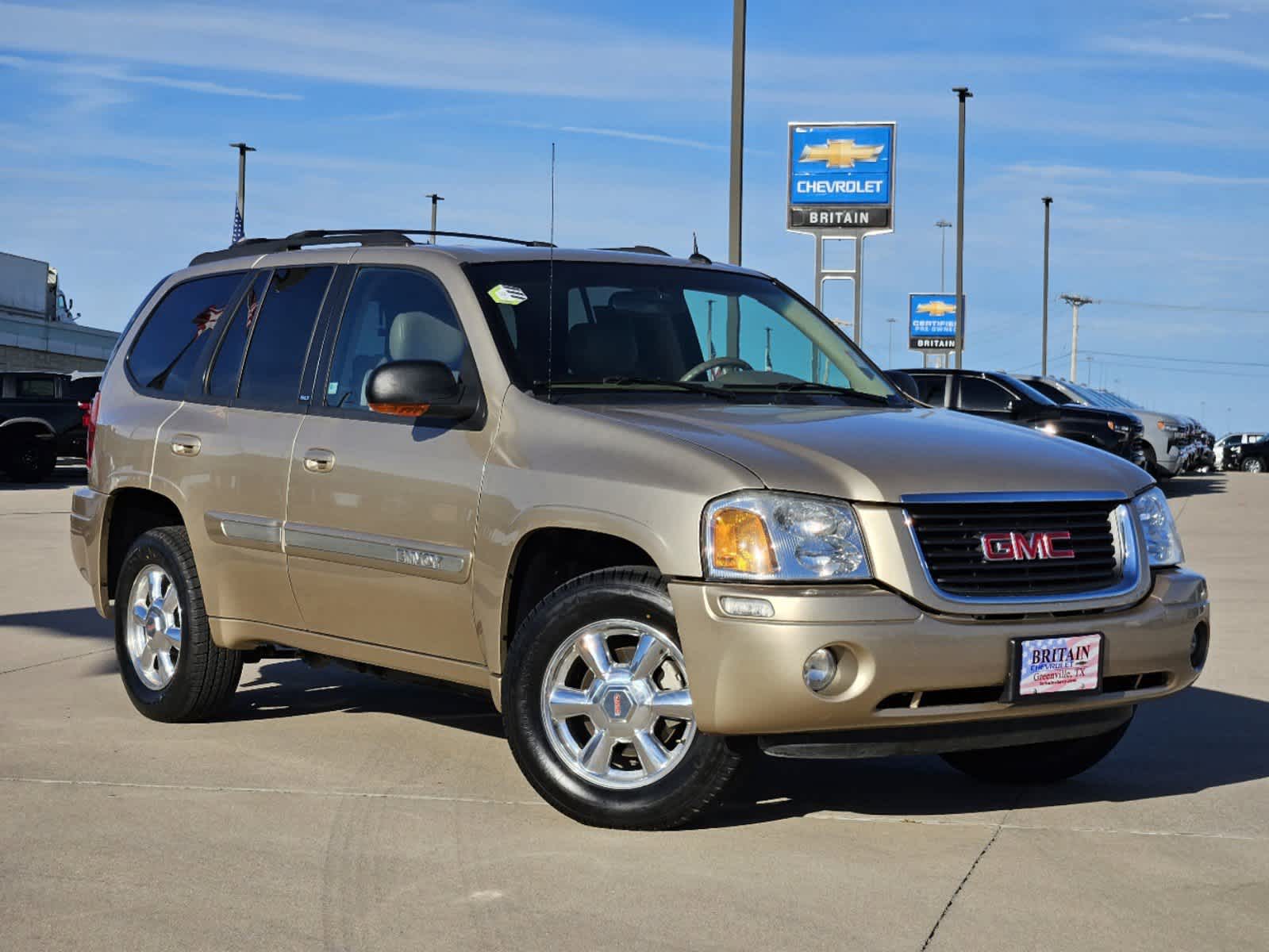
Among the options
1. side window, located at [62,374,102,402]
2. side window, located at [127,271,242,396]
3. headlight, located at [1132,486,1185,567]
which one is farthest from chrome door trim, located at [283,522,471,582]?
side window, located at [62,374,102,402]

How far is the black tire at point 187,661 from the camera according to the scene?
6.93 metres

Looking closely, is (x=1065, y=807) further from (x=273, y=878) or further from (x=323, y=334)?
(x=323, y=334)

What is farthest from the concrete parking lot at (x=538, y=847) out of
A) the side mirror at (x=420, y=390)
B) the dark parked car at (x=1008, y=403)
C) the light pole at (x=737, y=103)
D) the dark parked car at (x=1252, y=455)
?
the dark parked car at (x=1252, y=455)

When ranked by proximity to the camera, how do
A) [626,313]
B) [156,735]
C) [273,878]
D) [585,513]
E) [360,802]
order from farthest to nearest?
[156,735] < [626,313] < [360,802] < [585,513] < [273,878]

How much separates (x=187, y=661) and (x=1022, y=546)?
137 inches

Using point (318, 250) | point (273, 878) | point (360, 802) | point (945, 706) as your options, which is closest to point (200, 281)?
point (318, 250)

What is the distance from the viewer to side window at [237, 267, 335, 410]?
6656mm

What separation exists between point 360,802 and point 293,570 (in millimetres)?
1068

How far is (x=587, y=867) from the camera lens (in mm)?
4828

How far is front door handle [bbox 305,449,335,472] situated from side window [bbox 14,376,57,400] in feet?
70.6

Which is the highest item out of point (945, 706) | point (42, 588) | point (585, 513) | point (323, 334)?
point (323, 334)

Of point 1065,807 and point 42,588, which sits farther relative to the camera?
point 42,588

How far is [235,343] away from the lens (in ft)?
23.3

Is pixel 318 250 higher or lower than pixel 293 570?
higher
